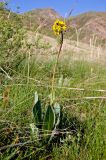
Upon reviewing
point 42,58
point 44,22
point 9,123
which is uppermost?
point 44,22

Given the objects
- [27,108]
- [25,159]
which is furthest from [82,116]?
[25,159]

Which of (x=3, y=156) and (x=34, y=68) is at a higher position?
(x=34, y=68)

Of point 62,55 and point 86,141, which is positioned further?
point 62,55

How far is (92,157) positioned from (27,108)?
0.59 m

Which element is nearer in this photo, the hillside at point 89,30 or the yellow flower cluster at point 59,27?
the yellow flower cluster at point 59,27

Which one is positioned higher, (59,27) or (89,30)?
(89,30)

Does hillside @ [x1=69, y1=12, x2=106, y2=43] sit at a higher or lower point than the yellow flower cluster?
higher

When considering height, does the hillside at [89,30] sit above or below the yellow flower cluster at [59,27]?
above

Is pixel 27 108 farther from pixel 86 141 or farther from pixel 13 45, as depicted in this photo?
pixel 13 45

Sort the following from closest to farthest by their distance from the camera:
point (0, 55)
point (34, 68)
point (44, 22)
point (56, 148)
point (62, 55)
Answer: point (56, 148), point (0, 55), point (44, 22), point (34, 68), point (62, 55)

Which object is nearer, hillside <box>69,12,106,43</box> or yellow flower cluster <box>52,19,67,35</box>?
yellow flower cluster <box>52,19,67,35</box>

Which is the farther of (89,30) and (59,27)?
(89,30)

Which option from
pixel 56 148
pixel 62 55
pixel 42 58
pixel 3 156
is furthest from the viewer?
pixel 62 55

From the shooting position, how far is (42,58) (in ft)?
17.6
